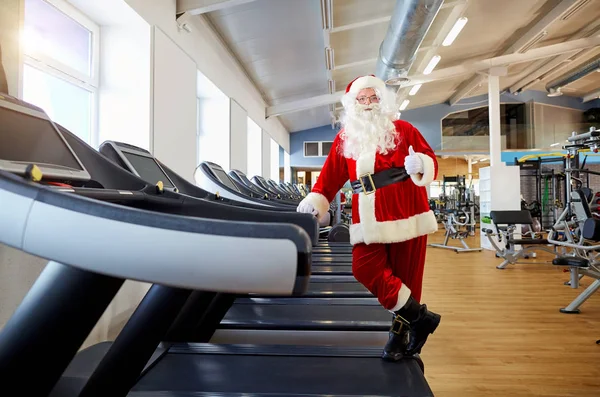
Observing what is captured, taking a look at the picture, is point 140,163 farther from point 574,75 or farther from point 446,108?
point 446,108


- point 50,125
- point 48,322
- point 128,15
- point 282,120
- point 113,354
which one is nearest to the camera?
point 48,322

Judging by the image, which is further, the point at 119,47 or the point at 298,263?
the point at 119,47

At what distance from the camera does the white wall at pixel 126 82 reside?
327cm

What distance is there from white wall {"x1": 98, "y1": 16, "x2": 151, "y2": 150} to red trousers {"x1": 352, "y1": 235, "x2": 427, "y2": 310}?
214 cm

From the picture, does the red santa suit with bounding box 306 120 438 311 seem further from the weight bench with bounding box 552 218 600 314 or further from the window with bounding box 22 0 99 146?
the weight bench with bounding box 552 218 600 314

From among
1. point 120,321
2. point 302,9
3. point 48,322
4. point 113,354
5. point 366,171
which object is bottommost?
point 120,321

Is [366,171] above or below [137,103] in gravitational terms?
below

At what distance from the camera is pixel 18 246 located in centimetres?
52

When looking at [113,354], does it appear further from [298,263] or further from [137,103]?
[137,103]

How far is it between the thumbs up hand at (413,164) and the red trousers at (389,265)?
0.30 meters

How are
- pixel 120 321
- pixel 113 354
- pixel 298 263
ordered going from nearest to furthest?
pixel 298 263, pixel 113 354, pixel 120 321

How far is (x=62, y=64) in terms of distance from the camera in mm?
2820

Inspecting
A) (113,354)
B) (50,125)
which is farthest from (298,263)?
(50,125)

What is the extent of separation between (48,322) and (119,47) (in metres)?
3.12
